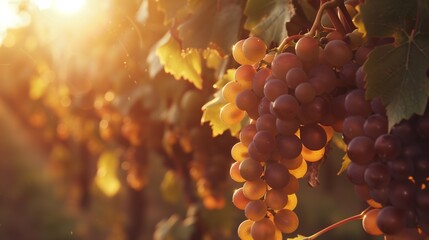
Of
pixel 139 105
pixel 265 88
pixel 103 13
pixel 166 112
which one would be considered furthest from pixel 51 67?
pixel 265 88

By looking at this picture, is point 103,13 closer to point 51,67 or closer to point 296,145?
point 296,145

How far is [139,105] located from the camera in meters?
3.45

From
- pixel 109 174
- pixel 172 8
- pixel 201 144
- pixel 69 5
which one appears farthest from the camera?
pixel 109 174

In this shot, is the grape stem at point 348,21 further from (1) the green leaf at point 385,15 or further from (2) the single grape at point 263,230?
(2) the single grape at point 263,230

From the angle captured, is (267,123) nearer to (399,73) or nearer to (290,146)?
(290,146)

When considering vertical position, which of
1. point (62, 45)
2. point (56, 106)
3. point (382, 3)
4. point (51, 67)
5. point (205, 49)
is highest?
point (382, 3)

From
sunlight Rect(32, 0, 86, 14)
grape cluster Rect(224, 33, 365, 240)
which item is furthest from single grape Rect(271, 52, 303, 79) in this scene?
sunlight Rect(32, 0, 86, 14)

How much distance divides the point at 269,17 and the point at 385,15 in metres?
0.34

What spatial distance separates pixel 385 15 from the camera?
951 millimetres

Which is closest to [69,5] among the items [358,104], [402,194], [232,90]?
[232,90]

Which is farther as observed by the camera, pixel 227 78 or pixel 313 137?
pixel 227 78

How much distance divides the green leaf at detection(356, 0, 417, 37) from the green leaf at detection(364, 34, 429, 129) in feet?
0.08

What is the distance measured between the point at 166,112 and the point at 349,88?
1.92m

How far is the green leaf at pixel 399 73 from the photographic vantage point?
0.92 meters
